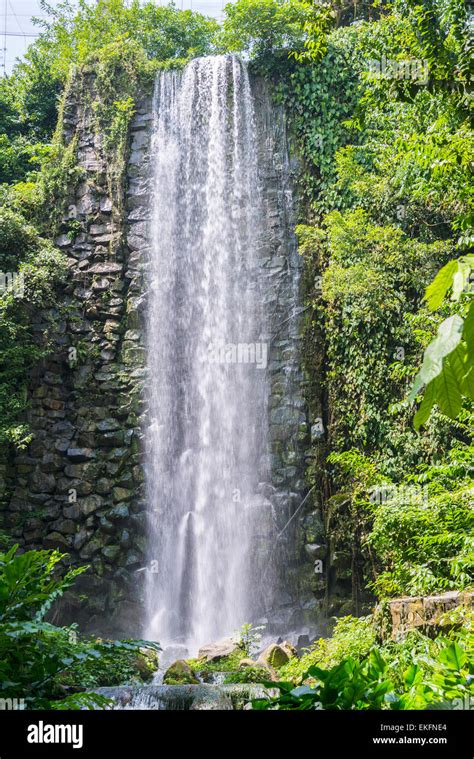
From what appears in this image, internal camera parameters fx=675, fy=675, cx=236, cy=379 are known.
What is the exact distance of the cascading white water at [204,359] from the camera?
10289mm

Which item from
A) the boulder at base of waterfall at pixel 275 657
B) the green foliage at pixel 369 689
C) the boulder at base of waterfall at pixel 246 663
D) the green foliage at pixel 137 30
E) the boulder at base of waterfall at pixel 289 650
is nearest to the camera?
the green foliage at pixel 369 689

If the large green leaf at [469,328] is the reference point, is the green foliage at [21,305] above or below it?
above

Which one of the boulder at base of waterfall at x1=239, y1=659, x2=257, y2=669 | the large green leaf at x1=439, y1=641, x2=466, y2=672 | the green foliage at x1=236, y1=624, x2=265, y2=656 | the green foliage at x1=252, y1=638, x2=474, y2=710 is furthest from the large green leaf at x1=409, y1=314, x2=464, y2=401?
the green foliage at x1=236, y1=624, x2=265, y2=656

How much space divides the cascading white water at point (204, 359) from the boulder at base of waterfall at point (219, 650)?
44.7 inches

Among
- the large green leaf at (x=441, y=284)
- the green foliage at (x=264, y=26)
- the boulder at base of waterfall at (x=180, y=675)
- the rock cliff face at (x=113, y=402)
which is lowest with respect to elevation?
the boulder at base of waterfall at (x=180, y=675)

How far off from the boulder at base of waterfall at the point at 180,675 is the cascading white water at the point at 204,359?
2.25m

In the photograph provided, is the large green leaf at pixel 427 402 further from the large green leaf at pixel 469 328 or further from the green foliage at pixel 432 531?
the green foliage at pixel 432 531

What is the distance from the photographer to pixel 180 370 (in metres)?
11.5

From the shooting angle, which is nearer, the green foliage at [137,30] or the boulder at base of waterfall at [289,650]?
the boulder at base of waterfall at [289,650]

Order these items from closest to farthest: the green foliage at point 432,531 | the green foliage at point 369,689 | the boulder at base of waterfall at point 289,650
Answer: the green foliage at point 369,689 → the green foliage at point 432,531 → the boulder at base of waterfall at point 289,650

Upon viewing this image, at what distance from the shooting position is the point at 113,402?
440 inches

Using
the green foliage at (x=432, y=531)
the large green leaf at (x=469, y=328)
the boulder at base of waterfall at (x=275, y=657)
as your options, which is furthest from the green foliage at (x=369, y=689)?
the boulder at base of waterfall at (x=275, y=657)

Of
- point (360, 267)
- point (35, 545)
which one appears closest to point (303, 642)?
point (35, 545)

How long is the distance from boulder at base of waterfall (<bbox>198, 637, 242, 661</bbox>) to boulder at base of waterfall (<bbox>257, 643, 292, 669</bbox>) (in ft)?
1.84
